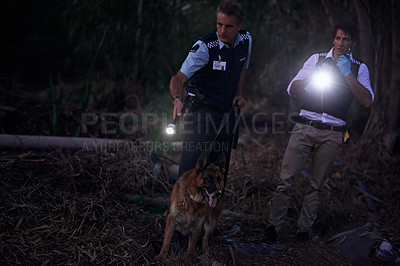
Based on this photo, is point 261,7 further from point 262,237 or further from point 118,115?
point 262,237

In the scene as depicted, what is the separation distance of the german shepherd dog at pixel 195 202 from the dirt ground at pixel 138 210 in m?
0.21

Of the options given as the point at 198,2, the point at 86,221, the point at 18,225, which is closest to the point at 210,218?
the point at 86,221

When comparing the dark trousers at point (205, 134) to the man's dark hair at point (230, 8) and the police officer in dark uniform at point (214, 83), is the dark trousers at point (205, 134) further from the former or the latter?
the man's dark hair at point (230, 8)

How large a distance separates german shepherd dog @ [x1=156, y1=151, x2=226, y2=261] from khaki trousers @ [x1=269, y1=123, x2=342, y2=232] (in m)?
0.95

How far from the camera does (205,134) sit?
3.85 m

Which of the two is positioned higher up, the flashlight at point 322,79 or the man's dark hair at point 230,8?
the man's dark hair at point 230,8

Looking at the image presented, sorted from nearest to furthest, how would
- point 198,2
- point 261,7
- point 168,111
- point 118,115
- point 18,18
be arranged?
point 118,115, point 168,111, point 198,2, point 261,7, point 18,18

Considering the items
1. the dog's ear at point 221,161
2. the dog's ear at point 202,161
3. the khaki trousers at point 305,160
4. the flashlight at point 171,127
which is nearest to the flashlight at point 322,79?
the khaki trousers at point 305,160

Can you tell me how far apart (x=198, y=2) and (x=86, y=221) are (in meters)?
7.59

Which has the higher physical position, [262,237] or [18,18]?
[18,18]

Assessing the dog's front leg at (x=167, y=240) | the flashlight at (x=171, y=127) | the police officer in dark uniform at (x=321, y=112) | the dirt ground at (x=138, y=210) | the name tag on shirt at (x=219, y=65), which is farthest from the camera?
the police officer in dark uniform at (x=321, y=112)

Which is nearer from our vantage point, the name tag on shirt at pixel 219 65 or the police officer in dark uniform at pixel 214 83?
the police officer in dark uniform at pixel 214 83

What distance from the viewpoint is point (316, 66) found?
13.0 feet

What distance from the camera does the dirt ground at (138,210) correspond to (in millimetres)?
3416
